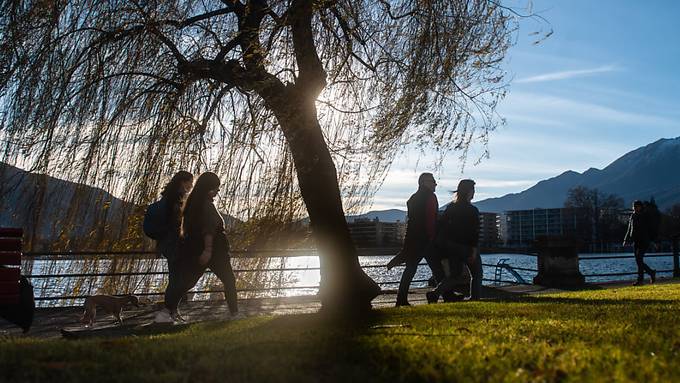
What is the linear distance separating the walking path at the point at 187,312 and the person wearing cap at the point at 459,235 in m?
1.25

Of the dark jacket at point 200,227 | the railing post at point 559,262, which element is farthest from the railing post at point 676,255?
the dark jacket at point 200,227

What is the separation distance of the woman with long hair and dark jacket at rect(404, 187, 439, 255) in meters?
3.46

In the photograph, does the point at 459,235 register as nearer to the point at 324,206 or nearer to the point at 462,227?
the point at 462,227

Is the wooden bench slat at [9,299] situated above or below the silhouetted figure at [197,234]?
below

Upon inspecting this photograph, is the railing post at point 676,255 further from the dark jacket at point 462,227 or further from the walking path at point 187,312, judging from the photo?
the dark jacket at point 462,227

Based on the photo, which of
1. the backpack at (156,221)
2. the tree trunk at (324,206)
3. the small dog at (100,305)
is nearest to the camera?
the backpack at (156,221)

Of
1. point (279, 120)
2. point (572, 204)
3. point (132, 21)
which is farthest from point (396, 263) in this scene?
point (572, 204)

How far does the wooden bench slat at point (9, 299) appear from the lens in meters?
7.48

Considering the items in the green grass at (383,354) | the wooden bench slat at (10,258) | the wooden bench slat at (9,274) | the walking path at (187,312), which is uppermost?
the wooden bench slat at (10,258)

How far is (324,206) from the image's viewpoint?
9.18 metres

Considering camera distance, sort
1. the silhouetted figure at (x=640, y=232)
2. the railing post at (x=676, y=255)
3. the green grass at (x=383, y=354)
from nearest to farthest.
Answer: the green grass at (x=383, y=354)
the silhouetted figure at (x=640, y=232)
the railing post at (x=676, y=255)

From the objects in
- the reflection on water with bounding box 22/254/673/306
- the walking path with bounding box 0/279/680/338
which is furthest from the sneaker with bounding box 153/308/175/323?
the reflection on water with bounding box 22/254/673/306

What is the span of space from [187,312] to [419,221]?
4.26m

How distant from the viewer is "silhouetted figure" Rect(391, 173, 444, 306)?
10070mm
